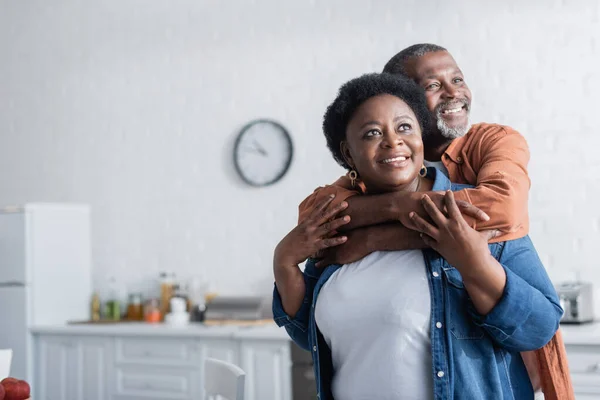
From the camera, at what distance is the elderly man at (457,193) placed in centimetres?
135

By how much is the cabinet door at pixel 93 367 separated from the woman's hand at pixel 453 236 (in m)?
3.87

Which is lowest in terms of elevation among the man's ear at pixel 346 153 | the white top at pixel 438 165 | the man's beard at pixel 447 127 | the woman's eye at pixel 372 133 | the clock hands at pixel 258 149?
the white top at pixel 438 165

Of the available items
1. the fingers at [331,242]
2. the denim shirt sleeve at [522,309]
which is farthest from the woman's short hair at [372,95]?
the denim shirt sleeve at [522,309]

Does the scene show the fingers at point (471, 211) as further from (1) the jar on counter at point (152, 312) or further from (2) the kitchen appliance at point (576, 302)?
(1) the jar on counter at point (152, 312)

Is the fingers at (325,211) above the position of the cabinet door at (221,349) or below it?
above

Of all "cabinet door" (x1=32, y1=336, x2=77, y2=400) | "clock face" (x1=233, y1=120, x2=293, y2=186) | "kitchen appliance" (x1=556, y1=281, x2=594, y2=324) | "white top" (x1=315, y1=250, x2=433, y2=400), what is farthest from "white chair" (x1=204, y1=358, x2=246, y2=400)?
"cabinet door" (x1=32, y1=336, x2=77, y2=400)

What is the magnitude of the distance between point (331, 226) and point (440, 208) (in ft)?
0.79

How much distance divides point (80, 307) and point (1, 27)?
7.93 ft

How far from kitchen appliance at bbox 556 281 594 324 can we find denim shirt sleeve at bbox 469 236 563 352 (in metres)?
2.40

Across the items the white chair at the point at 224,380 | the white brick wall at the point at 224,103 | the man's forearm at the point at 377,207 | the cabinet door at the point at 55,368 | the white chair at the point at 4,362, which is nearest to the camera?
the man's forearm at the point at 377,207

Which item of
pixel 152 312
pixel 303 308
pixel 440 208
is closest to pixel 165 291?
pixel 152 312

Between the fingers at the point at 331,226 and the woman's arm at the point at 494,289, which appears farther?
the fingers at the point at 331,226

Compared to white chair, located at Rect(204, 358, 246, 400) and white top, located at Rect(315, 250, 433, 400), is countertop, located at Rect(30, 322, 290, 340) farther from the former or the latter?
white top, located at Rect(315, 250, 433, 400)

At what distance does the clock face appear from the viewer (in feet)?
15.8
